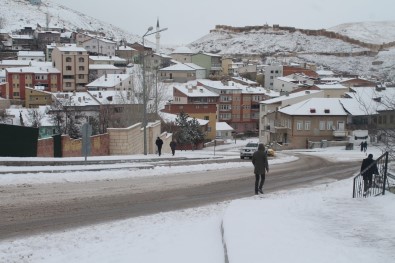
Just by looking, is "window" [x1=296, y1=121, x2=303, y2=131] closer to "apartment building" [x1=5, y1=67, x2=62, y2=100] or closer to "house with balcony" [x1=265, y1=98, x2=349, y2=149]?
"house with balcony" [x1=265, y1=98, x2=349, y2=149]

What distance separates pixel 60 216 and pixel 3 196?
103 inches

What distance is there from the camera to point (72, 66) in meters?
116

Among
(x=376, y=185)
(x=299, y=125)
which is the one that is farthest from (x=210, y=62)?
(x=376, y=185)

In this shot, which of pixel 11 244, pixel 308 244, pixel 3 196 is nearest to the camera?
pixel 308 244

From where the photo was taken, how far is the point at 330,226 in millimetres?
10422

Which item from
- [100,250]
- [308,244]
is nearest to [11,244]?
[100,250]

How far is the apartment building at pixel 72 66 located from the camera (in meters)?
114

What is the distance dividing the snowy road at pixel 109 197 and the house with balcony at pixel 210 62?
130 metres

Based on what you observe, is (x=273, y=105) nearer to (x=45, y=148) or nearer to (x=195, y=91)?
(x=195, y=91)

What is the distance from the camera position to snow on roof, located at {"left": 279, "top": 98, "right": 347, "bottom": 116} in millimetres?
68562

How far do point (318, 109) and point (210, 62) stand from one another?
282 ft

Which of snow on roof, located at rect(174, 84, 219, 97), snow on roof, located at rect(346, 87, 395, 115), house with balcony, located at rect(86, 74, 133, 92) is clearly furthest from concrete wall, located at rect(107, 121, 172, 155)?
house with balcony, located at rect(86, 74, 133, 92)

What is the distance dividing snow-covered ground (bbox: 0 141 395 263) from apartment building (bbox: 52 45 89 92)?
104 meters

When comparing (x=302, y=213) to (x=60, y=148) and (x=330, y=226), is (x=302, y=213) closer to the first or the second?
(x=330, y=226)
